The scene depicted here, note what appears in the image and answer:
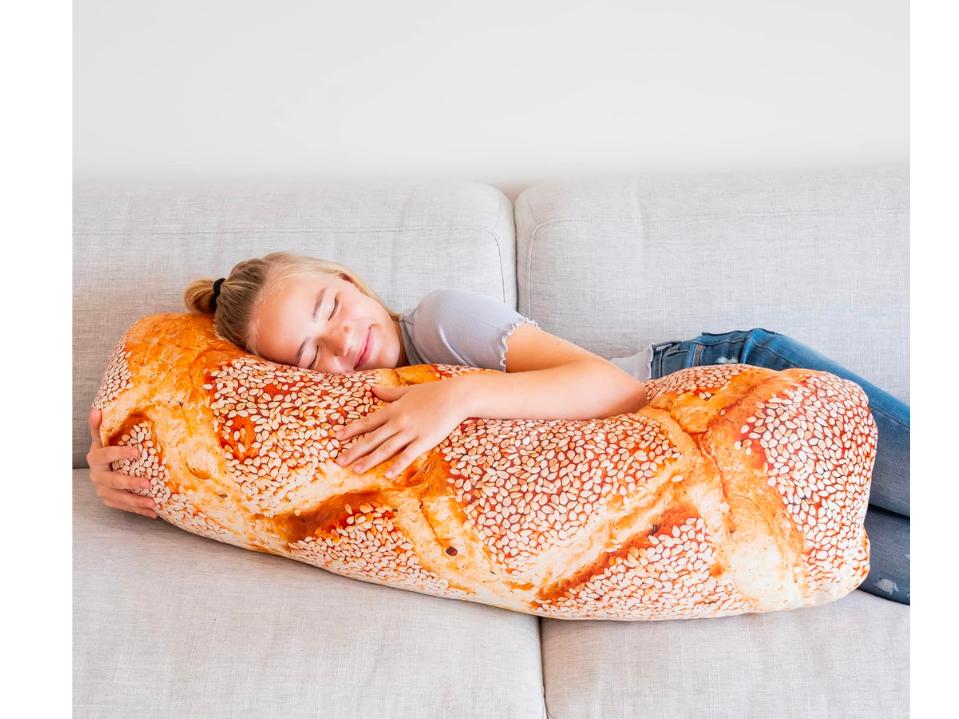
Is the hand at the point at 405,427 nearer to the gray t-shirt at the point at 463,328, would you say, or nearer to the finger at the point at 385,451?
the finger at the point at 385,451

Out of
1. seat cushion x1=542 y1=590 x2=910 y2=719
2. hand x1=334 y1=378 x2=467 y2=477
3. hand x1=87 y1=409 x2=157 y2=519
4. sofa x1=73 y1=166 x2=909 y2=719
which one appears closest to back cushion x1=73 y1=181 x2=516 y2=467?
sofa x1=73 y1=166 x2=909 y2=719

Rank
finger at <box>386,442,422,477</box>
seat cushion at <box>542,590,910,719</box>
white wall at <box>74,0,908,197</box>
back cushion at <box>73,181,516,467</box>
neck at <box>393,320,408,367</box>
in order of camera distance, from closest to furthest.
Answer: seat cushion at <box>542,590,910,719</box>
finger at <box>386,442,422,477</box>
neck at <box>393,320,408,367</box>
back cushion at <box>73,181,516,467</box>
white wall at <box>74,0,908,197</box>

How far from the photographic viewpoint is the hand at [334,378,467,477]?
1139 millimetres

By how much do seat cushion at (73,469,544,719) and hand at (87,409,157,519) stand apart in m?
0.07

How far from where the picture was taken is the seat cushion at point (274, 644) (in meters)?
1.01

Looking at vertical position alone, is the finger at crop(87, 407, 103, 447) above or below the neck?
below

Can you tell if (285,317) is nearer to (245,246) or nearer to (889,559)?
(245,246)

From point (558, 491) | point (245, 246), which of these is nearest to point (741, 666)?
point (558, 491)

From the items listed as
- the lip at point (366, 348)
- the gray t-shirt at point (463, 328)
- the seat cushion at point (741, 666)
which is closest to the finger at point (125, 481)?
the lip at point (366, 348)

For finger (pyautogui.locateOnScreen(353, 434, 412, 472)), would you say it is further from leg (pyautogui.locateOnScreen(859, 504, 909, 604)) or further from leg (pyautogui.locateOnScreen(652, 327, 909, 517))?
leg (pyautogui.locateOnScreen(859, 504, 909, 604))

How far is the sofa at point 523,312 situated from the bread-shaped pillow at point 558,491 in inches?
2.5

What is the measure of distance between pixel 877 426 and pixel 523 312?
2.21 ft
